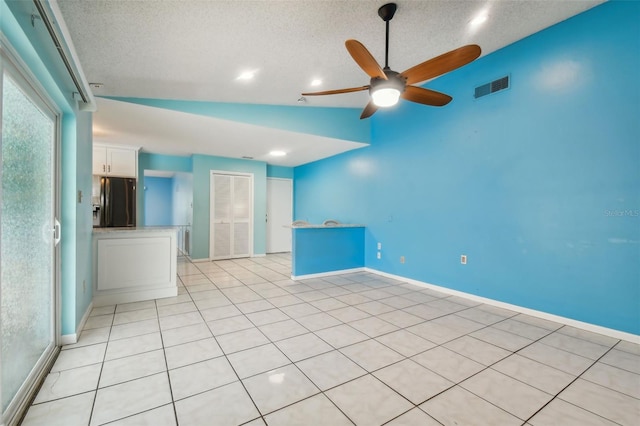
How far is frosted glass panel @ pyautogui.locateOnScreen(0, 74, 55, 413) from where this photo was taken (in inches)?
60.4

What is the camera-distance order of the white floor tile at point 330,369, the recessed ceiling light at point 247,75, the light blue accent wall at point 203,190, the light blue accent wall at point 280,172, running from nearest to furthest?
1. the white floor tile at point 330,369
2. the recessed ceiling light at point 247,75
3. the light blue accent wall at point 203,190
4. the light blue accent wall at point 280,172

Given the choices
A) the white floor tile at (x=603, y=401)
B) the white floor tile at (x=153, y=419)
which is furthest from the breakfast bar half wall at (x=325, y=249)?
the white floor tile at (x=603, y=401)

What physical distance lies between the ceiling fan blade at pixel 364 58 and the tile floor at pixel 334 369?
2.31 metres

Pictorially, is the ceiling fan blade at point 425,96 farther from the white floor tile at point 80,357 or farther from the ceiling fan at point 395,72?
the white floor tile at point 80,357

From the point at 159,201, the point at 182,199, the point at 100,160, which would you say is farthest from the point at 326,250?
the point at 159,201

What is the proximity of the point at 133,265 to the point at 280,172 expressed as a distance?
4.85m

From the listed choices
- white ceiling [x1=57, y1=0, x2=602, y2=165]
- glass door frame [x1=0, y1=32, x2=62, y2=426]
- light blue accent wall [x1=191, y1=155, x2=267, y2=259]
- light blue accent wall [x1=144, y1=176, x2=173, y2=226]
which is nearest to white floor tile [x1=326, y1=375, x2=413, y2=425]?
glass door frame [x1=0, y1=32, x2=62, y2=426]

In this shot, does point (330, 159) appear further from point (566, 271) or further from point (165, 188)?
point (165, 188)

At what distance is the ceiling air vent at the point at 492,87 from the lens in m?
3.39

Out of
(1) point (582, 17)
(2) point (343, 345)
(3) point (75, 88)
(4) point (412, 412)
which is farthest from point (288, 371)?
(1) point (582, 17)

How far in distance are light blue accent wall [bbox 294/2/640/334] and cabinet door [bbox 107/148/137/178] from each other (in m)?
5.24

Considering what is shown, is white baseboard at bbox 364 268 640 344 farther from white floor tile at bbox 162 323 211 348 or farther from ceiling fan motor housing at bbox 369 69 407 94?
white floor tile at bbox 162 323 211 348

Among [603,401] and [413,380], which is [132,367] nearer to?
[413,380]

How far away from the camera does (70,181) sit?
7.96 feet
